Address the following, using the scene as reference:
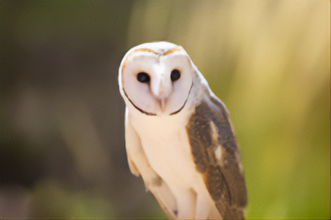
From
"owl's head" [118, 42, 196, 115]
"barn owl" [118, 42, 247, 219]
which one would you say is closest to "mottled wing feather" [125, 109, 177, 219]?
"barn owl" [118, 42, 247, 219]

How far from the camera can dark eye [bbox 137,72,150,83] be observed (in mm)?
587

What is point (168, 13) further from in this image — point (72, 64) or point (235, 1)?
point (72, 64)

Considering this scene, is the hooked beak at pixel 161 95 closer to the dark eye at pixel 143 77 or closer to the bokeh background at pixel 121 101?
the dark eye at pixel 143 77

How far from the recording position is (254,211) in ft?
2.59

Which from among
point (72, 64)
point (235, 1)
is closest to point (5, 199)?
point (72, 64)

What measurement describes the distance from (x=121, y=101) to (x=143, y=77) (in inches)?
9.0

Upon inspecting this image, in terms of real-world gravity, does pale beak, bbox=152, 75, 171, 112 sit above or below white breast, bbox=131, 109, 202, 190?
above

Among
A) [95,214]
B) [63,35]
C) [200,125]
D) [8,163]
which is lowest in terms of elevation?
[95,214]

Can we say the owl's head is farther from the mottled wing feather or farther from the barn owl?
the mottled wing feather

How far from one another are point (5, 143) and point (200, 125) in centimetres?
49

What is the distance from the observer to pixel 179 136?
2.21 ft

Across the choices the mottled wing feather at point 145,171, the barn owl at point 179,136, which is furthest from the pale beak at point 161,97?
the mottled wing feather at point 145,171

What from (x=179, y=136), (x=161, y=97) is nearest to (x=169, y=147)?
(x=179, y=136)

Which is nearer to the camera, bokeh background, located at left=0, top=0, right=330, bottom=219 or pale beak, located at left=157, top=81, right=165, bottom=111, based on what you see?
pale beak, located at left=157, top=81, right=165, bottom=111
